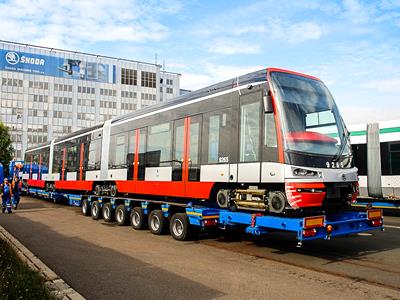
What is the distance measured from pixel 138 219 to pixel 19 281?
22.8 ft

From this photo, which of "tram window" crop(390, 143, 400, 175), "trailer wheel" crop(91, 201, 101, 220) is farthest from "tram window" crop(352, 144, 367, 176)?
"trailer wheel" crop(91, 201, 101, 220)

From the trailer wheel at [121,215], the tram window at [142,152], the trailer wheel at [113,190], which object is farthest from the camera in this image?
the trailer wheel at [113,190]

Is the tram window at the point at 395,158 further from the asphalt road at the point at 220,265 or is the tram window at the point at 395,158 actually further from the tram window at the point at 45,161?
the tram window at the point at 45,161

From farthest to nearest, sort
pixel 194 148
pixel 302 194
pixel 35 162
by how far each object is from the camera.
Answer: pixel 35 162 < pixel 194 148 < pixel 302 194

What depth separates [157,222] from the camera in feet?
36.9

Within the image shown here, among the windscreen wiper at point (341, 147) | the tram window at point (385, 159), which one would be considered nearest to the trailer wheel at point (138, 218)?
the windscreen wiper at point (341, 147)

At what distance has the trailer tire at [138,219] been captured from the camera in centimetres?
1210

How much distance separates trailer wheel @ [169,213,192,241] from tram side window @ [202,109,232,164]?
1.73 m

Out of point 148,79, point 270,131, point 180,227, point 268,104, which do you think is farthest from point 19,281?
point 148,79

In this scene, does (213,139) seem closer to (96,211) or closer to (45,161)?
(96,211)

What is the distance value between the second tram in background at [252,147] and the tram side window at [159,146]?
0.03 meters

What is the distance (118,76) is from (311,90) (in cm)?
8839

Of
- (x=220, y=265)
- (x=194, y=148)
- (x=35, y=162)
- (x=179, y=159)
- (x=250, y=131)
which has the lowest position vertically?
(x=220, y=265)

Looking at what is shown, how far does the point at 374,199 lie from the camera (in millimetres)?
16031
